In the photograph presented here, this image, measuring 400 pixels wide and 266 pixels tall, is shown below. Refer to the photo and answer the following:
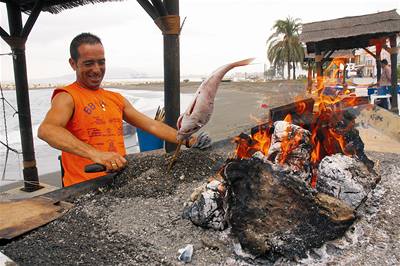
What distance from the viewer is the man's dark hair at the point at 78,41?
2672mm

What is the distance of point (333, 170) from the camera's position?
2.13 m

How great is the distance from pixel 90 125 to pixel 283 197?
1661 millimetres

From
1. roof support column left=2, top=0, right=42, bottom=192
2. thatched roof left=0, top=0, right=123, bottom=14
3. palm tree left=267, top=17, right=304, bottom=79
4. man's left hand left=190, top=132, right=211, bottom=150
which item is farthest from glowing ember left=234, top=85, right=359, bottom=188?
palm tree left=267, top=17, right=304, bottom=79

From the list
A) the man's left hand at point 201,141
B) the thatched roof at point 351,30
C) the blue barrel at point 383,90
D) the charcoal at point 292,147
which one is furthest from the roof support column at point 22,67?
the blue barrel at point 383,90

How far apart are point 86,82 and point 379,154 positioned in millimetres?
3280

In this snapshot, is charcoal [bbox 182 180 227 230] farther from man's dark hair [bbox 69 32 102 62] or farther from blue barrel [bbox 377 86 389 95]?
blue barrel [bbox 377 86 389 95]

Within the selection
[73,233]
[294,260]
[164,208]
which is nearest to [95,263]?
[73,233]

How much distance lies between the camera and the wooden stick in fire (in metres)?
2.12

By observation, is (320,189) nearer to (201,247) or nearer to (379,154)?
(201,247)

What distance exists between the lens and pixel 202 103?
2.25 m

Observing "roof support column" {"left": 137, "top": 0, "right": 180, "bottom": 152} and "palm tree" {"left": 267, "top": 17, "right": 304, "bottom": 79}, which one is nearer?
"roof support column" {"left": 137, "top": 0, "right": 180, "bottom": 152}

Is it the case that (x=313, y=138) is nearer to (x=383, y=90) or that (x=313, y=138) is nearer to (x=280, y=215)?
(x=280, y=215)

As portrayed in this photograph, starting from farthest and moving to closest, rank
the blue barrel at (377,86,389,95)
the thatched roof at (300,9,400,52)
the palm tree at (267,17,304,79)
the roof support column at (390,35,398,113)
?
the palm tree at (267,17,304,79) < the blue barrel at (377,86,389,95) < the thatched roof at (300,9,400,52) < the roof support column at (390,35,398,113)

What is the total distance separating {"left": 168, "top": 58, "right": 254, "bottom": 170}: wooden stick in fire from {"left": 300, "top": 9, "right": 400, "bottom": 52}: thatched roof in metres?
8.50
